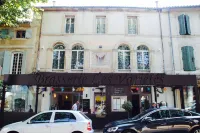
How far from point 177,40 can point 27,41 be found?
41.6 ft

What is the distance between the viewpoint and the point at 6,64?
16172mm

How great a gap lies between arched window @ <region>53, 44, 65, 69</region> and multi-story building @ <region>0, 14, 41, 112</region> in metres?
1.54

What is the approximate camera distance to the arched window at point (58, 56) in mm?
16375

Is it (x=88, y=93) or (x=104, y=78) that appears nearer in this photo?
(x=104, y=78)

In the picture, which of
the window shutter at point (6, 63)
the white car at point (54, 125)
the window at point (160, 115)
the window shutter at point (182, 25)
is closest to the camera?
the white car at point (54, 125)

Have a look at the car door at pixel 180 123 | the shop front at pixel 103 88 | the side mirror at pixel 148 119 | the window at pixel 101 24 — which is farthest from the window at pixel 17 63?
the car door at pixel 180 123

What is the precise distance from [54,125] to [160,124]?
458 centimetres

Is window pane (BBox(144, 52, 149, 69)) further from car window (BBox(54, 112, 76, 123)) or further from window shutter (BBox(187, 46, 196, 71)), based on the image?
car window (BBox(54, 112, 76, 123))

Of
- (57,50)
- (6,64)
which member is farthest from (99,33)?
(6,64)

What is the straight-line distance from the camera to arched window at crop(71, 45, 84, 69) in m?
16.3

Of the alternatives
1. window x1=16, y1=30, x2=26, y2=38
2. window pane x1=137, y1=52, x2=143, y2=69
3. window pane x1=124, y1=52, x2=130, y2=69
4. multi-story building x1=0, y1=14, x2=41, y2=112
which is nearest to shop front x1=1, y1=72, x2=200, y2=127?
multi-story building x1=0, y1=14, x2=41, y2=112

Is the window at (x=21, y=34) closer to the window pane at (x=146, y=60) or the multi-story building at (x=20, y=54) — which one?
the multi-story building at (x=20, y=54)

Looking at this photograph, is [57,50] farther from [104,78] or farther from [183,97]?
[183,97]

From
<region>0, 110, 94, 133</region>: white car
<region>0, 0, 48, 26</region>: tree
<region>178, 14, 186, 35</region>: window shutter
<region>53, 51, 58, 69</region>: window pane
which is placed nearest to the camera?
<region>0, 110, 94, 133</region>: white car
